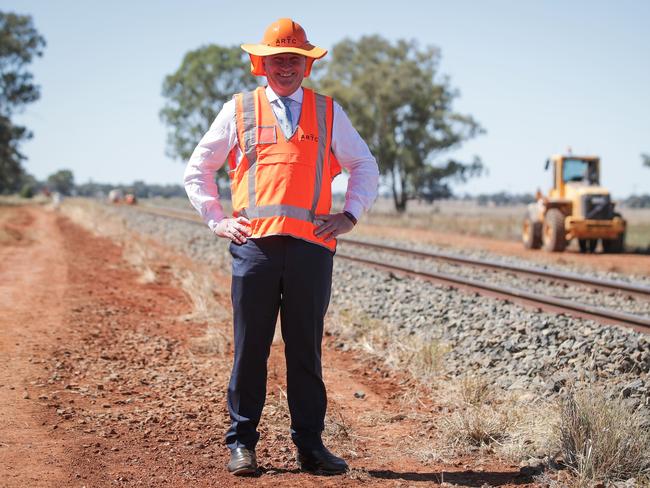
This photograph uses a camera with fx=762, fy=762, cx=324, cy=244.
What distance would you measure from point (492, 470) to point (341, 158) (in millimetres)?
1905

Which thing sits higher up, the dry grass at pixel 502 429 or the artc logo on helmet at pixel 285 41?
the artc logo on helmet at pixel 285 41

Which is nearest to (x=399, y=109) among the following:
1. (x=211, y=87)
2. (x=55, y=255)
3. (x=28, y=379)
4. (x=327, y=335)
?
(x=211, y=87)

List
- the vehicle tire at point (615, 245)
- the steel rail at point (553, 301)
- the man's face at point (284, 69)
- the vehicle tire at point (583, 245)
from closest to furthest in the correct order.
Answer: the man's face at point (284, 69)
the steel rail at point (553, 301)
the vehicle tire at point (615, 245)
the vehicle tire at point (583, 245)

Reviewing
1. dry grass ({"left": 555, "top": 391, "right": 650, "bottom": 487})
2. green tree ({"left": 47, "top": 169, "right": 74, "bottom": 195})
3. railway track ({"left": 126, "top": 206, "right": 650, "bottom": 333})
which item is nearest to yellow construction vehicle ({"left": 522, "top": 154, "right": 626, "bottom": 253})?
railway track ({"left": 126, "top": 206, "right": 650, "bottom": 333})

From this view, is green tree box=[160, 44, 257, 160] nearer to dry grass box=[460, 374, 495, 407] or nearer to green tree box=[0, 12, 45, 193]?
green tree box=[0, 12, 45, 193]

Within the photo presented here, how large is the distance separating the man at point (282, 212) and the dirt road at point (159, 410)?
378 millimetres

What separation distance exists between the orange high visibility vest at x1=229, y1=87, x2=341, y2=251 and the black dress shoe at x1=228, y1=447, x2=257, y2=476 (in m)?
1.14

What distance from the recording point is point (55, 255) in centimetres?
1573

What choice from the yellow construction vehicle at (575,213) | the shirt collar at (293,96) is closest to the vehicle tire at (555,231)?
the yellow construction vehicle at (575,213)

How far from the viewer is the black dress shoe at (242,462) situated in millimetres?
3875

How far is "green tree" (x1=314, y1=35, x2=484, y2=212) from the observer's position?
45312mm

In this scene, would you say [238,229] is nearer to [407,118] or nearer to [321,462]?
[321,462]

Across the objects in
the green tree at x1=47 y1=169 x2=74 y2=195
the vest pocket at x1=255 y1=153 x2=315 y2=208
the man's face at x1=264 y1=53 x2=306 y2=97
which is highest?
the green tree at x1=47 y1=169 x2=74 y2=195

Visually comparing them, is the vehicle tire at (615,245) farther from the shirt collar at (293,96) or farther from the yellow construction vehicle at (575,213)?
the shirt collar at (293,96)
